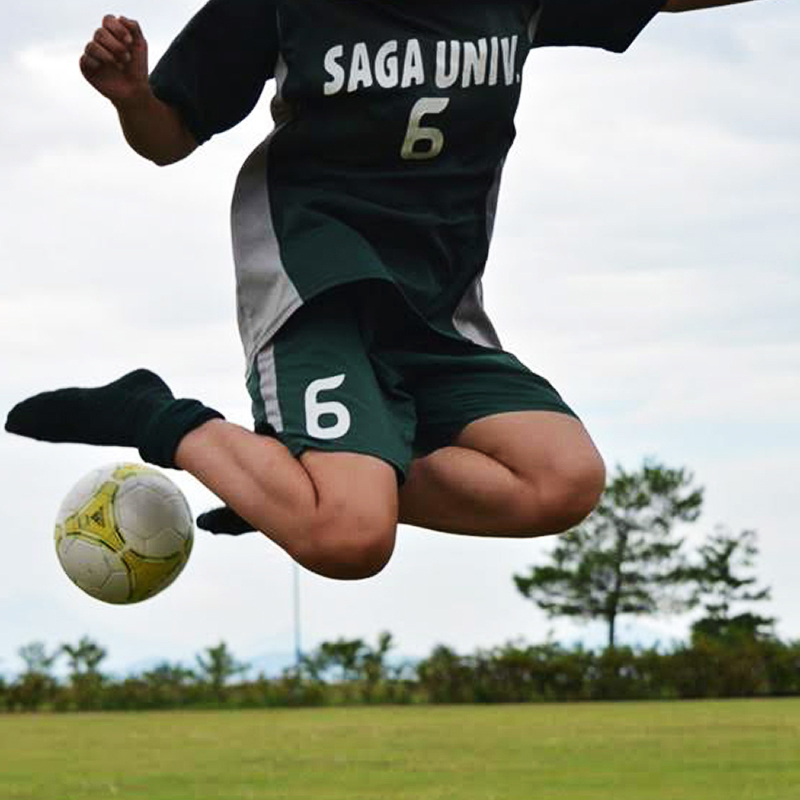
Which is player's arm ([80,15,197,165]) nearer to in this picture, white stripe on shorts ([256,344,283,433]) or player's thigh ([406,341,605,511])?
white stripe on shorts ([256,344,283,433])

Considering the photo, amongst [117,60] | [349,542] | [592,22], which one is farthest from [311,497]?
[592,22]

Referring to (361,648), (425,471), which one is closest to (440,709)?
(361,648)

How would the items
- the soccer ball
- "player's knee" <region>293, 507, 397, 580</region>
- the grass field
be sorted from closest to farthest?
"player's knee" <region>293, 507, 397, 580</region> < the soccer ball < the grass field

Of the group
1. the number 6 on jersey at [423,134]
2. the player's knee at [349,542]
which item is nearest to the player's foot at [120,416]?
the player's knee at [349,542]

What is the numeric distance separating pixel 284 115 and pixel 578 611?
33.9m

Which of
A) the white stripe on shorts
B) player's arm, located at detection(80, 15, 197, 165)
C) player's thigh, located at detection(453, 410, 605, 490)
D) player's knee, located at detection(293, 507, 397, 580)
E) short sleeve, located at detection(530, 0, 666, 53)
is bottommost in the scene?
player's knee, located at detection(293, 507, 397, 580)

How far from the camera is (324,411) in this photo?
502cm

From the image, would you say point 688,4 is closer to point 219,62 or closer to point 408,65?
point 408,65

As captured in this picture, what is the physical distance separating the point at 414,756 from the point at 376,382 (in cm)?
620

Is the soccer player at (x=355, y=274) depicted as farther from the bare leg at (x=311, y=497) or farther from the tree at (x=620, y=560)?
the tree at (x=620, y=560)

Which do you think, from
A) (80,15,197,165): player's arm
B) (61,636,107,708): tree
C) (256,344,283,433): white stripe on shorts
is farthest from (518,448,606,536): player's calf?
(61,636,107,708): tree

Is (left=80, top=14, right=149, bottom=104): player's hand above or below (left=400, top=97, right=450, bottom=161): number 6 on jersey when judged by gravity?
above

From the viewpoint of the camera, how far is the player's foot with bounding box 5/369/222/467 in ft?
17.1

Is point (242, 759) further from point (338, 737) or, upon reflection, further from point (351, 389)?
point (351, 389)
